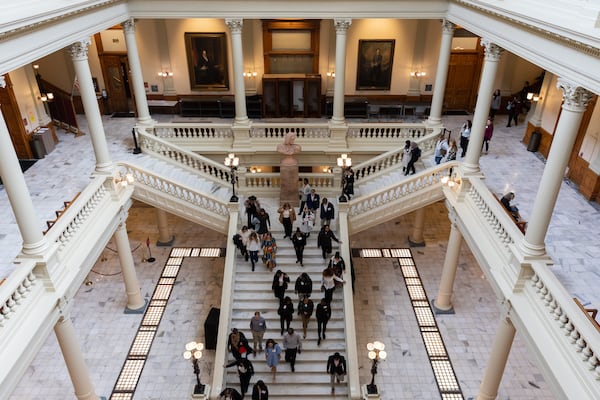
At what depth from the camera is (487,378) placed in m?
10.4

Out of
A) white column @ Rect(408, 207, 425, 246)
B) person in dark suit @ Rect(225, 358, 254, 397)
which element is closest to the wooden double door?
white column @ Rect(408, 207, 425, 246)

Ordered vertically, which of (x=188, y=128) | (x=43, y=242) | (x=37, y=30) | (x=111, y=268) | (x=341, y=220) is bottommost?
(x=111, y=268)

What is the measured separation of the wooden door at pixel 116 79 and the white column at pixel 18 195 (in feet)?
40.7

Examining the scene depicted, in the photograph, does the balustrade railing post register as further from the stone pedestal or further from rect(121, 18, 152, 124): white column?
rect(121, 18, 152, 124): white column

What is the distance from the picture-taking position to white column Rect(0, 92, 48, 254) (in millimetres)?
7781

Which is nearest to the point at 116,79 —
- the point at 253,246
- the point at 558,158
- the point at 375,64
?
the point at 375,64

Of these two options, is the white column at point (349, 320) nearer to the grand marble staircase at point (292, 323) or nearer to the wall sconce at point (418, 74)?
the grand marble staircase at point (292, 323)

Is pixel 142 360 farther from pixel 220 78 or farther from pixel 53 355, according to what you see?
pixel 220 78

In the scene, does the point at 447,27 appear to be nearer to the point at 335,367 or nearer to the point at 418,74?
the point at 418,74

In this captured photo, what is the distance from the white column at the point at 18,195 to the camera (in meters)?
7.78

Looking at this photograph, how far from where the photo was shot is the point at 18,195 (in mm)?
8195

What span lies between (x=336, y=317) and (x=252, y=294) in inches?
89.3

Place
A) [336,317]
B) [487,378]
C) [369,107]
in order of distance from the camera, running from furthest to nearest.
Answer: [369,107]
[336,317]
[487,378]

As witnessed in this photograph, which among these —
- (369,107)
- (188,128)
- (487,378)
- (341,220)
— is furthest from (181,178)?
(487,378)
